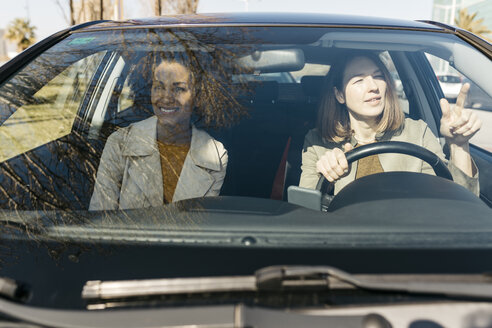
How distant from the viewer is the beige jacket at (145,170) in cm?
156

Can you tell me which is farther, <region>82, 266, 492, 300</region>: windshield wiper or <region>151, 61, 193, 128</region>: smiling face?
<region>151, 61, 193, 128</region>: smiling face

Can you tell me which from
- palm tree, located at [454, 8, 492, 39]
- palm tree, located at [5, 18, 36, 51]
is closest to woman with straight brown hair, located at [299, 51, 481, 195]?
palm tree, located at [454, 8, 492, 39]

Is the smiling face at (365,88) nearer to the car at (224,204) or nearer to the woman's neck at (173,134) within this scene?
the car at (224,204)

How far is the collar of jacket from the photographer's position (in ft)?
5.65

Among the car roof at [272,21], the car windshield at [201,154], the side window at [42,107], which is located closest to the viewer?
the car windshield at [201,154]

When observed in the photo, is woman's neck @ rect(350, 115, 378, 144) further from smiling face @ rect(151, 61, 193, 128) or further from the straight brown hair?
smiling face @ rect(151, 61, 193, 128)

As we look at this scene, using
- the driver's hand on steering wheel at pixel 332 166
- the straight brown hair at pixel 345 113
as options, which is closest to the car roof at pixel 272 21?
the straight brown hair at pixel 345 113

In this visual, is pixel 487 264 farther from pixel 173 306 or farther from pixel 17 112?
pixel 17 112

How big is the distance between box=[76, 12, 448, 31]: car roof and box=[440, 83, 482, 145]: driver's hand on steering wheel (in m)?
0.28

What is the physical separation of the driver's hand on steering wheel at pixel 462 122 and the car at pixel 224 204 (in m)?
0.08

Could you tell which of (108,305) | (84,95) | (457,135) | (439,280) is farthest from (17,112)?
(457,135)

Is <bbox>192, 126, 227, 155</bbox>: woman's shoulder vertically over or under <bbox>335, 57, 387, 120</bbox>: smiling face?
under

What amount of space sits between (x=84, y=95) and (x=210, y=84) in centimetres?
83

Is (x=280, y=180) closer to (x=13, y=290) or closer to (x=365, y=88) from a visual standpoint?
(x=365, y=88)
